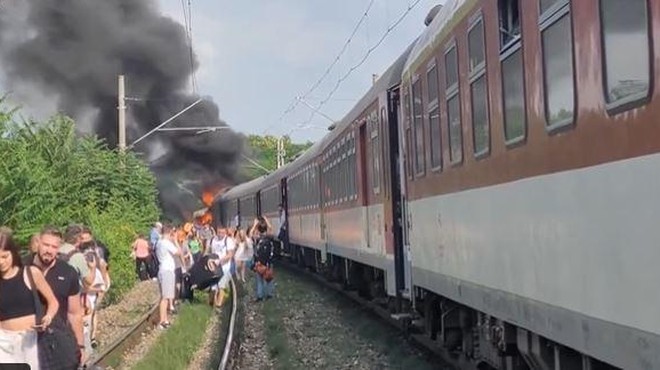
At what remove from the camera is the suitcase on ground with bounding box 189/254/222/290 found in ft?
77.3

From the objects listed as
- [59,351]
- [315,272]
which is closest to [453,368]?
[59,351]

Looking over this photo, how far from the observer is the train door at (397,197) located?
45.3ft

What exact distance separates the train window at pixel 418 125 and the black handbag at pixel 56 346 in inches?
157

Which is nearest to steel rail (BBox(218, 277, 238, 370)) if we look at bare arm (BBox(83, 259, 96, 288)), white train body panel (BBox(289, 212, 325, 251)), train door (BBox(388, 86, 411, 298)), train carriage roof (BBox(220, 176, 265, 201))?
bare arm (BBox(83, 259, 96, 288))

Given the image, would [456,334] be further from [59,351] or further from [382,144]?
[59,351]

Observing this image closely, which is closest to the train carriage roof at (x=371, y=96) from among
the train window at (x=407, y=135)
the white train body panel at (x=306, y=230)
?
the train window at (x=407, y=135)

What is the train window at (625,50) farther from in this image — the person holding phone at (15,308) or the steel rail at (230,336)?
the steel rail at (230,336)

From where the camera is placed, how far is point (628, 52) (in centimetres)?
514

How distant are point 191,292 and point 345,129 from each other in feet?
21.5

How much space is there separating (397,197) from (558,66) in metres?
7.70

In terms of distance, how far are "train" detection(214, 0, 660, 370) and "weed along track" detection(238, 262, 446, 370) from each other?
0.98 m

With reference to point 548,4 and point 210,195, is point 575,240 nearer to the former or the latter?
point 548,4

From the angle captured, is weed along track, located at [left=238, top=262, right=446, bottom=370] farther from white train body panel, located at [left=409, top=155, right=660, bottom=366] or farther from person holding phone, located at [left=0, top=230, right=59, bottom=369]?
person holding phone, located at [left=0, top=230, right=59, bottom=369]

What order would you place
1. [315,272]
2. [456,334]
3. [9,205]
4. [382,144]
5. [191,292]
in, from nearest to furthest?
[456,334]
[382,144]
[9,205]
[191,292]
[315,272]
